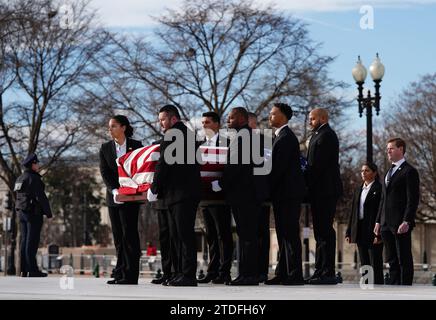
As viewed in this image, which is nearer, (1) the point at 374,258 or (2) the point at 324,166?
(2) the point at 324,166

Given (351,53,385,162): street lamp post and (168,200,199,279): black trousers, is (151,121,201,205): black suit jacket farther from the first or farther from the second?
(351,53,385,162): street lamp post

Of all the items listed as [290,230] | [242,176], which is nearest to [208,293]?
[242,176]

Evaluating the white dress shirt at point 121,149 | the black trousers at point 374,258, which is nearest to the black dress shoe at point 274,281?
the black trousers at point 374,258

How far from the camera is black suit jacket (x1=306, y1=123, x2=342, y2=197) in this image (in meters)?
12.2

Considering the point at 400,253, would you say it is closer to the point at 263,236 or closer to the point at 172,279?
the point at 263,236

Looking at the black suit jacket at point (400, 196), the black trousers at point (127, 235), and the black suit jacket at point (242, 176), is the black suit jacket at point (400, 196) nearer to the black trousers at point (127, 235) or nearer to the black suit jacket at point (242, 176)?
the black suit jacket at point (242, 176)

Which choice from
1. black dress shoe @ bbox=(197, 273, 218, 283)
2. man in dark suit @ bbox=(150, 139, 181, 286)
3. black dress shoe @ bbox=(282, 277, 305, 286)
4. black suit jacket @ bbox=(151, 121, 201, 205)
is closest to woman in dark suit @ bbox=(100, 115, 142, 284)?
man in dark suit @ bbox=(150, 139, 181, 286)

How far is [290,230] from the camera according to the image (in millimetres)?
11859

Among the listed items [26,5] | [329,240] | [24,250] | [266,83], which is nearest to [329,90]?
[266,83]

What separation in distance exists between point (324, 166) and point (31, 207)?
5247 mm

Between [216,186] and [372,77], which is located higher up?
[372,77]

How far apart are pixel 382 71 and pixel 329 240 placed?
14.3 metres

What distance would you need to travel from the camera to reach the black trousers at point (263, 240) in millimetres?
12844
